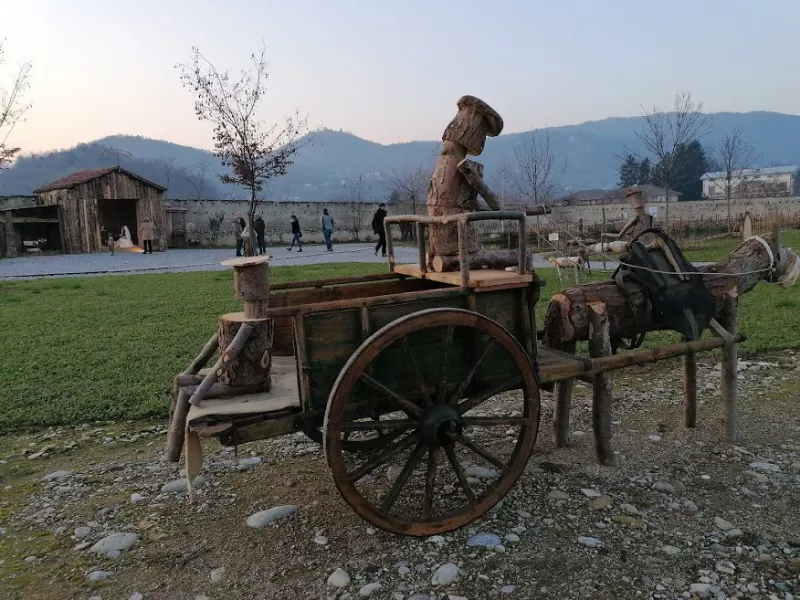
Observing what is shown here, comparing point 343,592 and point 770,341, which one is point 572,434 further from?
point 770,341

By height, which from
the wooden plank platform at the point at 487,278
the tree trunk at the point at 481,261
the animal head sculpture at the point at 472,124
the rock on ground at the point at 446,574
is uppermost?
the animal head sculpture at the point at 472,124

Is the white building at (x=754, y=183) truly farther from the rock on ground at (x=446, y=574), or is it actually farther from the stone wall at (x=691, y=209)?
the rock on ground at (x=446, y=574)

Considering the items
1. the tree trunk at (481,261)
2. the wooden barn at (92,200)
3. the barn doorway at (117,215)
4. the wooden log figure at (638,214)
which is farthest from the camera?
the barn doorway at (117,215)

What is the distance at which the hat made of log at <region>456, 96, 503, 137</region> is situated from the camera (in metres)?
4.30

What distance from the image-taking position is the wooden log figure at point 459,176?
4.34 metres

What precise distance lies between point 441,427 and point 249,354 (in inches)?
44.8

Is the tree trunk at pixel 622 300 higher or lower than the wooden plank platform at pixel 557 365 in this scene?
higher

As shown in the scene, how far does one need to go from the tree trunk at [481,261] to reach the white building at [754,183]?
5313 cm

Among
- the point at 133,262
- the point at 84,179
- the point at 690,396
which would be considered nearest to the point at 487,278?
the point at 690,396

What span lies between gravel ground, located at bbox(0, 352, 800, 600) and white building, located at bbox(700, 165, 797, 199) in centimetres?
5302

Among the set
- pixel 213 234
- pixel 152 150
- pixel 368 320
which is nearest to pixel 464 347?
pixel 368 320

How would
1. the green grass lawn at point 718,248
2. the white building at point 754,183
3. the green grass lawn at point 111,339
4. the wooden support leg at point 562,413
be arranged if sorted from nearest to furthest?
1. the wooden support leg at point 562,413
2. the green grass lawn at point 111,339
3. the green grass lawn at point 718,248
4. the white building at point 754,183

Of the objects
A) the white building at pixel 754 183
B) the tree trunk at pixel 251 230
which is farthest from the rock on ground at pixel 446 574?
the white building at pixel 754 183

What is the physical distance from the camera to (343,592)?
307cm
